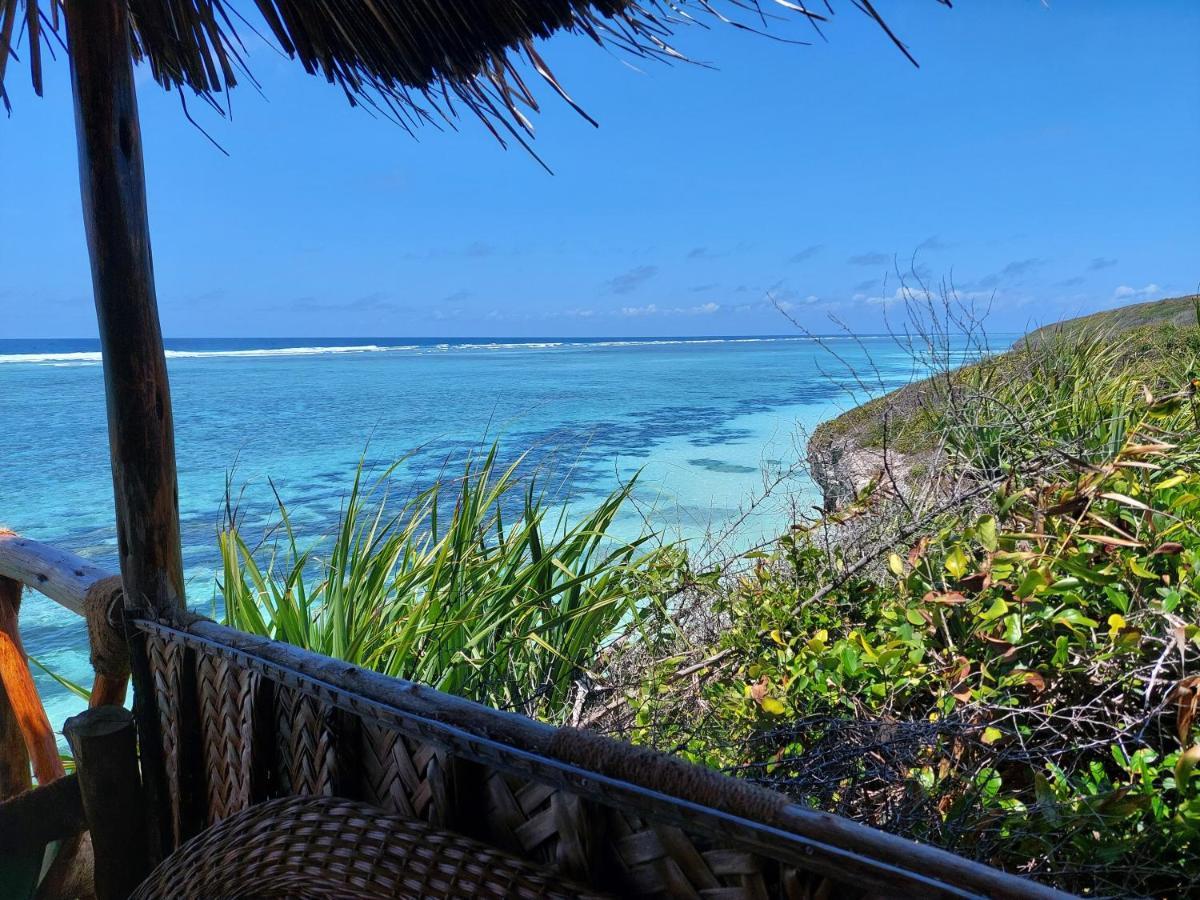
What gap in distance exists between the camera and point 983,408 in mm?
3393

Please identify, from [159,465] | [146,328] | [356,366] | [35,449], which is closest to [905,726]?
[159,465]

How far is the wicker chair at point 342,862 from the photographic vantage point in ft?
2.93

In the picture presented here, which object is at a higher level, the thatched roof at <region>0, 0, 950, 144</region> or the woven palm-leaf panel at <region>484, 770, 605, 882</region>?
the thatched roof at <region>0, 0, 950, 144</region>

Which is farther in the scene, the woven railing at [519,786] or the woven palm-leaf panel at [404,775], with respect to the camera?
the woven palm-leaf panel at [404,775]

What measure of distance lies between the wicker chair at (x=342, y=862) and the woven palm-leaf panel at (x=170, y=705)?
19.6 inches

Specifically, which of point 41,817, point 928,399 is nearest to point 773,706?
point 41,817

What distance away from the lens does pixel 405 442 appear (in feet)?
51.6

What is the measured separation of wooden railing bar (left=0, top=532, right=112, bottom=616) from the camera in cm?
183

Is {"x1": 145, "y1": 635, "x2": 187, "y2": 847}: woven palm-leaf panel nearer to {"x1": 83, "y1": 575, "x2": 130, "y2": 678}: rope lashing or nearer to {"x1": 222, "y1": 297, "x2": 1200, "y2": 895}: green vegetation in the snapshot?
{"x1": 83, "y1": 575, "x2": 130, "y2": 678}: rope lashing

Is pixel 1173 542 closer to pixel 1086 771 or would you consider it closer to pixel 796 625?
pixel 1086 771

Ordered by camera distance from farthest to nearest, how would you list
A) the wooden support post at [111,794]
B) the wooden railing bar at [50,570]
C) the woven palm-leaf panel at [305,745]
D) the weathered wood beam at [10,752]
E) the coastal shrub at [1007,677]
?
the weathered wood beam at [10,752], the wooden railing bar at [50,570], the wooden support post at [111,794], the coastal shrub at [1007,677], the woven palm-leaf panel at [305,745]

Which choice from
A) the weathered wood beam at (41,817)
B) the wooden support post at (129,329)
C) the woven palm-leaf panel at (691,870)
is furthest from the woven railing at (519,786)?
the weathered wood beam at (41,817)

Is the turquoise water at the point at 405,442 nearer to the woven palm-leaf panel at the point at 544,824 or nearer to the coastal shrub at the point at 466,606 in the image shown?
the coastal shrub at the point at 466,606

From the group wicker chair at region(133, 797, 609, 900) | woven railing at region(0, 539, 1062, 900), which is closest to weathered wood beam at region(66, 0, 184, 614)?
woven railing at region(0, 539, 1062, 900)
